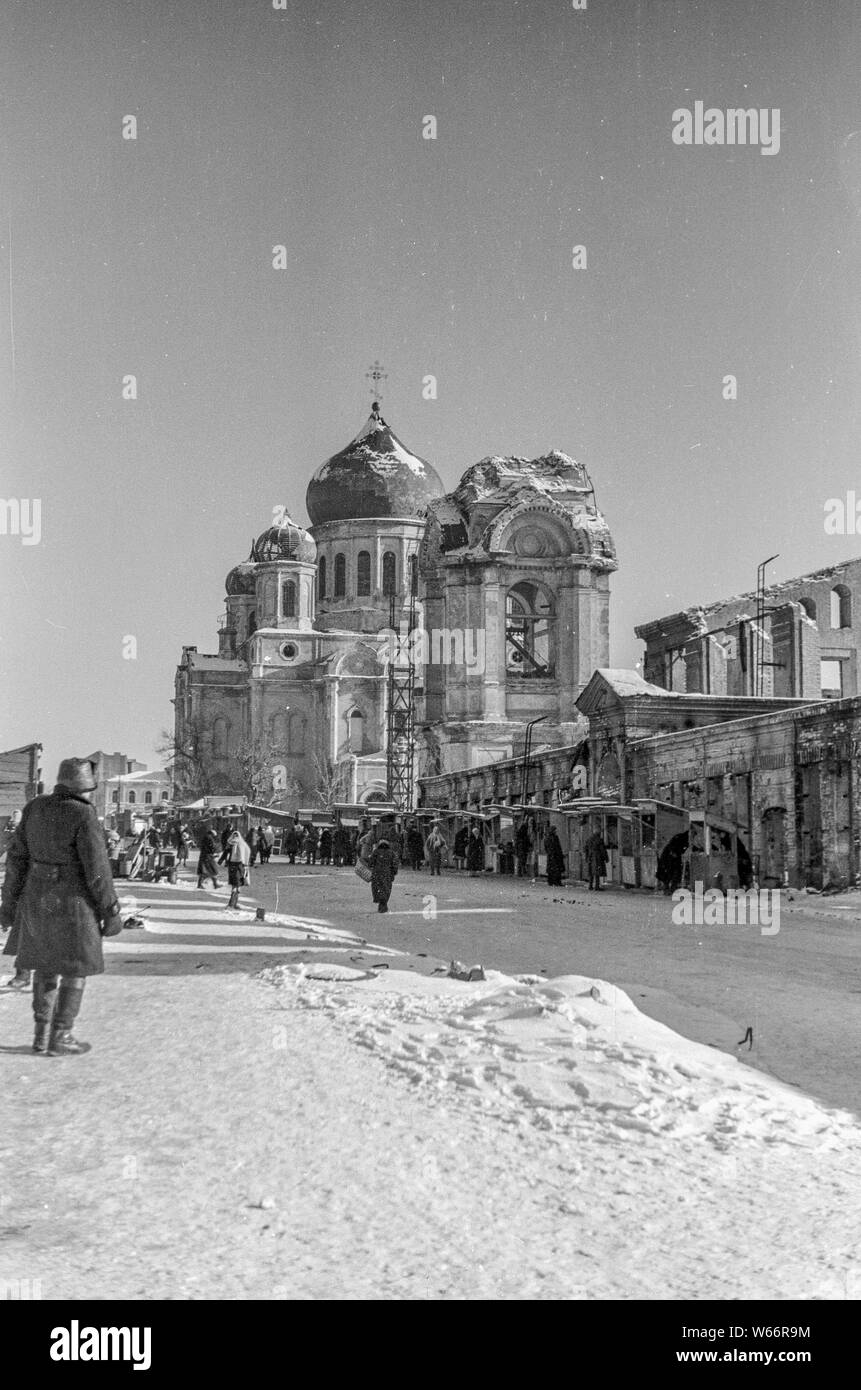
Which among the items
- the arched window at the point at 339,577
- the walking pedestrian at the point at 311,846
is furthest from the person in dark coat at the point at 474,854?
the arched window at the point at 339,577

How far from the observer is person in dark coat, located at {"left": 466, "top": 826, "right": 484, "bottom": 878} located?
155 ft

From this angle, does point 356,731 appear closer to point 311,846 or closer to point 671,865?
point 311,846

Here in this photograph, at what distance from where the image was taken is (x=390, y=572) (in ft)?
317

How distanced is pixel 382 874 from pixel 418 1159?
54.0 feet

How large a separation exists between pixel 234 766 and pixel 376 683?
11802 mm

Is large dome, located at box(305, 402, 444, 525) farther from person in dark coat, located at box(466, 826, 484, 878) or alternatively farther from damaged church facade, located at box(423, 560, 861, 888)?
person in dark coat, located at box(466, 826, 484, 878)

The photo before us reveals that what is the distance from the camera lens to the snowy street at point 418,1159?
4625mm

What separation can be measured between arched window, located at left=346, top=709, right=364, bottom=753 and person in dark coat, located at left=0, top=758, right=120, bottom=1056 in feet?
279

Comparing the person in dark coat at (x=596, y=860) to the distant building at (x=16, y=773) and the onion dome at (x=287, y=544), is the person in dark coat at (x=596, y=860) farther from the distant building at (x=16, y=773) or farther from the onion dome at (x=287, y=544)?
the onion dome at (x=287, y=544)

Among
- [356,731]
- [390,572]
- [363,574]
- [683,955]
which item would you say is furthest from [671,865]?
[363,574]

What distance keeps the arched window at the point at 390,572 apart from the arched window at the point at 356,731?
25.7 ft

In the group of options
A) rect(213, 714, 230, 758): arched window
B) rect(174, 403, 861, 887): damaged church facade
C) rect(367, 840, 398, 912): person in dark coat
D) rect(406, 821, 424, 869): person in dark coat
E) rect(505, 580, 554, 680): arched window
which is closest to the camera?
rect(367, 840, 398, 912): person in dark coat

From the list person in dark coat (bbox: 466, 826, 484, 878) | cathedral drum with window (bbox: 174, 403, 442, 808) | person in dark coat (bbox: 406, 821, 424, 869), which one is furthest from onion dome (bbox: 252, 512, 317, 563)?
person in dark coat (bbox: 466, 826, 484, 878)
